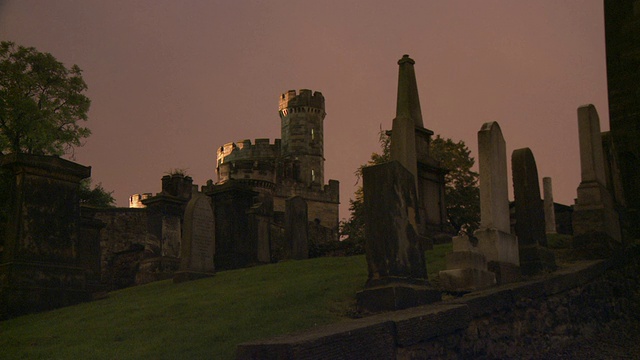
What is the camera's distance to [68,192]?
12.6 meters

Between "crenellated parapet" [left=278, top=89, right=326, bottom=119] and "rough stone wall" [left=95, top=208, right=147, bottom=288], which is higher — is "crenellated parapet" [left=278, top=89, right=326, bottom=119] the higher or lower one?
the higher one

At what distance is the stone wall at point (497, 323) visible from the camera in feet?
15.1

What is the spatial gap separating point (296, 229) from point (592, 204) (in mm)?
7127

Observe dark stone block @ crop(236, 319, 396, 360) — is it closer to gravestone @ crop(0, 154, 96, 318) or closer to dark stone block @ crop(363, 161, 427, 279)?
dark stone block @ crop(363, 161, 427, 279)

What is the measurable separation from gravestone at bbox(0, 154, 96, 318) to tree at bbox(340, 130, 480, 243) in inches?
732

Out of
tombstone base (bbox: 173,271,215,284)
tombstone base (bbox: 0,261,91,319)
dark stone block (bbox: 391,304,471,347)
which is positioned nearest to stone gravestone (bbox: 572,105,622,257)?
dark stone block (bbox: 391,304,471,347)

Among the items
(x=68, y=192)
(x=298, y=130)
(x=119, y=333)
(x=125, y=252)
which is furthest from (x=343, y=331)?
(x=298, y=130)

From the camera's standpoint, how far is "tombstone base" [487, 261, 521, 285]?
28.6ft

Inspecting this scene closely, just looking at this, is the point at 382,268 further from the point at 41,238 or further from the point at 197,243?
the point at 41,238

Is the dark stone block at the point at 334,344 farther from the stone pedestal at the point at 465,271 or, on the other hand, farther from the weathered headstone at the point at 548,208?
the weathered headstone at the point at 548,208

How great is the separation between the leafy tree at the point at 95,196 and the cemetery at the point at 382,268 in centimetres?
2048

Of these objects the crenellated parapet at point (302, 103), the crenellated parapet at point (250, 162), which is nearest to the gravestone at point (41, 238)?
the crenellated parapet at point (250, 162)

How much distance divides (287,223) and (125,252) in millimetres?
7663

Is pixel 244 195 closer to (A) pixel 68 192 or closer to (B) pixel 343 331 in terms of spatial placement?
(A) pixel 68 192
